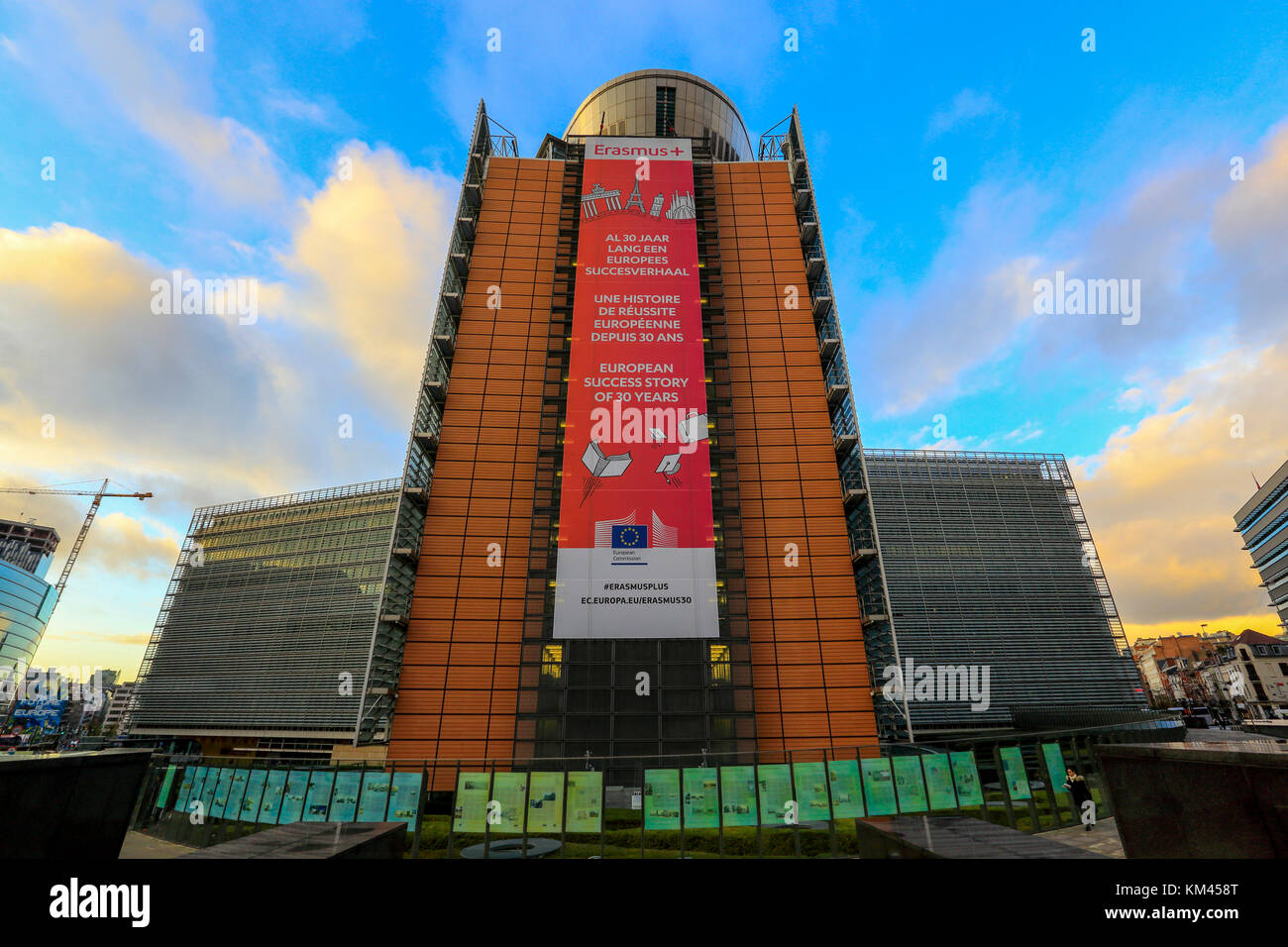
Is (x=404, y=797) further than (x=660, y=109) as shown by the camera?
No

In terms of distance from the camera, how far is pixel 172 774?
1688 cm

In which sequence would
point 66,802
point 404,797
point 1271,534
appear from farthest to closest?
1. point 1271,534
2. point 404,797
3. point 66,802

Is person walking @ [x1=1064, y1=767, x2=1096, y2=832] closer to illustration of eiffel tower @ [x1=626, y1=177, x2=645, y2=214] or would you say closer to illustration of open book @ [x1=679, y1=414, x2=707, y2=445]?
illustration of open book @ [x1=679, y1=414, x2=707, y2=445]

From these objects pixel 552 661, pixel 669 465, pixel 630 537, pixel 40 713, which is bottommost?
pixel 552 661

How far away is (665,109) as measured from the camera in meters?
53.7

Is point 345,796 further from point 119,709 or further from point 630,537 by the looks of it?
point 119,709

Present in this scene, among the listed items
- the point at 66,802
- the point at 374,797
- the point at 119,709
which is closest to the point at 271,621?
the point at 119,709

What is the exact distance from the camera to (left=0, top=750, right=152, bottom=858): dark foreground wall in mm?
5234

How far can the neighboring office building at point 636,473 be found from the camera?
27.3m

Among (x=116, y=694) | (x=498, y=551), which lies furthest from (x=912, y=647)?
(x=116, y=694)

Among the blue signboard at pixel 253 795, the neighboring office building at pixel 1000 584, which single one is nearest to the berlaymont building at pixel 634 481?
the blue signboard at pixel 253 795

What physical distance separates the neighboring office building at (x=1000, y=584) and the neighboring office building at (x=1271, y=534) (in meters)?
71.0

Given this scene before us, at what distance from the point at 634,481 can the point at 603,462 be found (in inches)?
82.2
